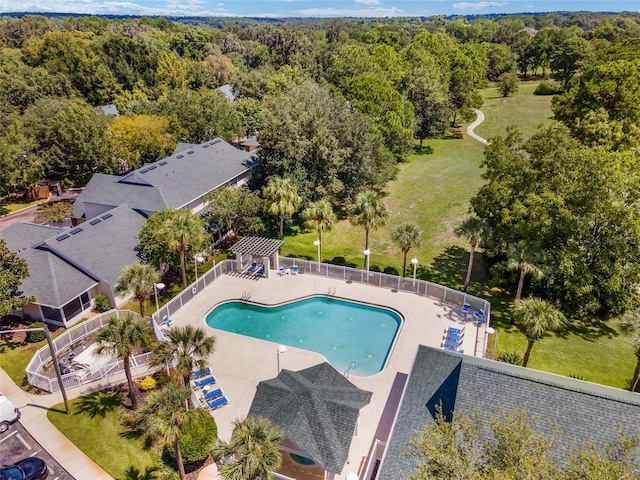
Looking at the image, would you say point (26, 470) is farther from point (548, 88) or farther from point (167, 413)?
point (548, 88)

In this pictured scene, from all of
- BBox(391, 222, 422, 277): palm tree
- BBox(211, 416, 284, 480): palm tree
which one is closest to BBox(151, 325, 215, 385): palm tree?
BBox(211, 416, 284, 480): palm tree

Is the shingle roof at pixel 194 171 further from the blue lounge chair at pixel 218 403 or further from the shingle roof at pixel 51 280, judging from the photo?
the blue lounge chair at pixel 218 403

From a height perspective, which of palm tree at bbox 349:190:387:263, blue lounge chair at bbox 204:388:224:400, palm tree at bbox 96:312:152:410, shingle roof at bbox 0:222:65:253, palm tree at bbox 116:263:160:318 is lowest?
blue lounge chair at bbox 204:388:224:400

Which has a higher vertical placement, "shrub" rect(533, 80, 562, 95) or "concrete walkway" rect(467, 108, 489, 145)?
"shrub" rect(533, 80, 562, 95)

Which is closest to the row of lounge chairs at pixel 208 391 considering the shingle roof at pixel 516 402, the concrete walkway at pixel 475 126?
the shingle roof at pixel 516 402

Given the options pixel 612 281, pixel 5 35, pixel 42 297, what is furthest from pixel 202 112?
pixel 5 35

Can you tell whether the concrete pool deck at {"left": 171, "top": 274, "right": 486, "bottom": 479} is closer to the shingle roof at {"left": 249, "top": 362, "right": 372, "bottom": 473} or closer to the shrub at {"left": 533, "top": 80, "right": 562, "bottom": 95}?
the shingle roof at {"left": 249, "top": 362, "right": 372, "bottom": 473}
